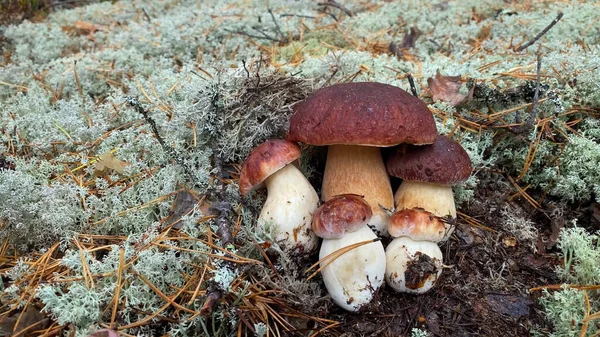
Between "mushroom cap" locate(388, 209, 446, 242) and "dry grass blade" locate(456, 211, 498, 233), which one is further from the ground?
"mushroom cap" locate(388, 209, 446, 242)

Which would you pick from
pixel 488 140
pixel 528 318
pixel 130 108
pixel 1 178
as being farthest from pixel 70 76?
pixel 528 318

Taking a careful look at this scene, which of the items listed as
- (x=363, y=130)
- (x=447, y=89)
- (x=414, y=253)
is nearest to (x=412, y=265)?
(x=414, y=253)

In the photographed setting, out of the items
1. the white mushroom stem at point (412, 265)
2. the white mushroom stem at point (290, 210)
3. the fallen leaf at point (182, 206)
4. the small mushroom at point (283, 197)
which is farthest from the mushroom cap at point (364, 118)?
the fallen leaf at point (182, 206)

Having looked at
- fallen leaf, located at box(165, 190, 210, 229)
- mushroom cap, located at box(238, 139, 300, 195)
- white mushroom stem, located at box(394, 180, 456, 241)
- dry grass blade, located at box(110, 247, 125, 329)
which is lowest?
white mushroom stem, located at box(394, 180, 456, 241)

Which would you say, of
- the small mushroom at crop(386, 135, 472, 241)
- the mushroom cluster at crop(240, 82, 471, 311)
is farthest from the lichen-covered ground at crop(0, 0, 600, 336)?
the small mushroom at crop(386, 135, 472, 241)

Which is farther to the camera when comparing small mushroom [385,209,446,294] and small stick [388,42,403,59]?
small stick [388,42,403,59]

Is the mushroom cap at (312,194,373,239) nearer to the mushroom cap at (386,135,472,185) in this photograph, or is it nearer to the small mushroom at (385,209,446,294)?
the small mushroom at (385,209,446,294)

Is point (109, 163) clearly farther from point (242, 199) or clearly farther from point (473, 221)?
point (473, 221)
